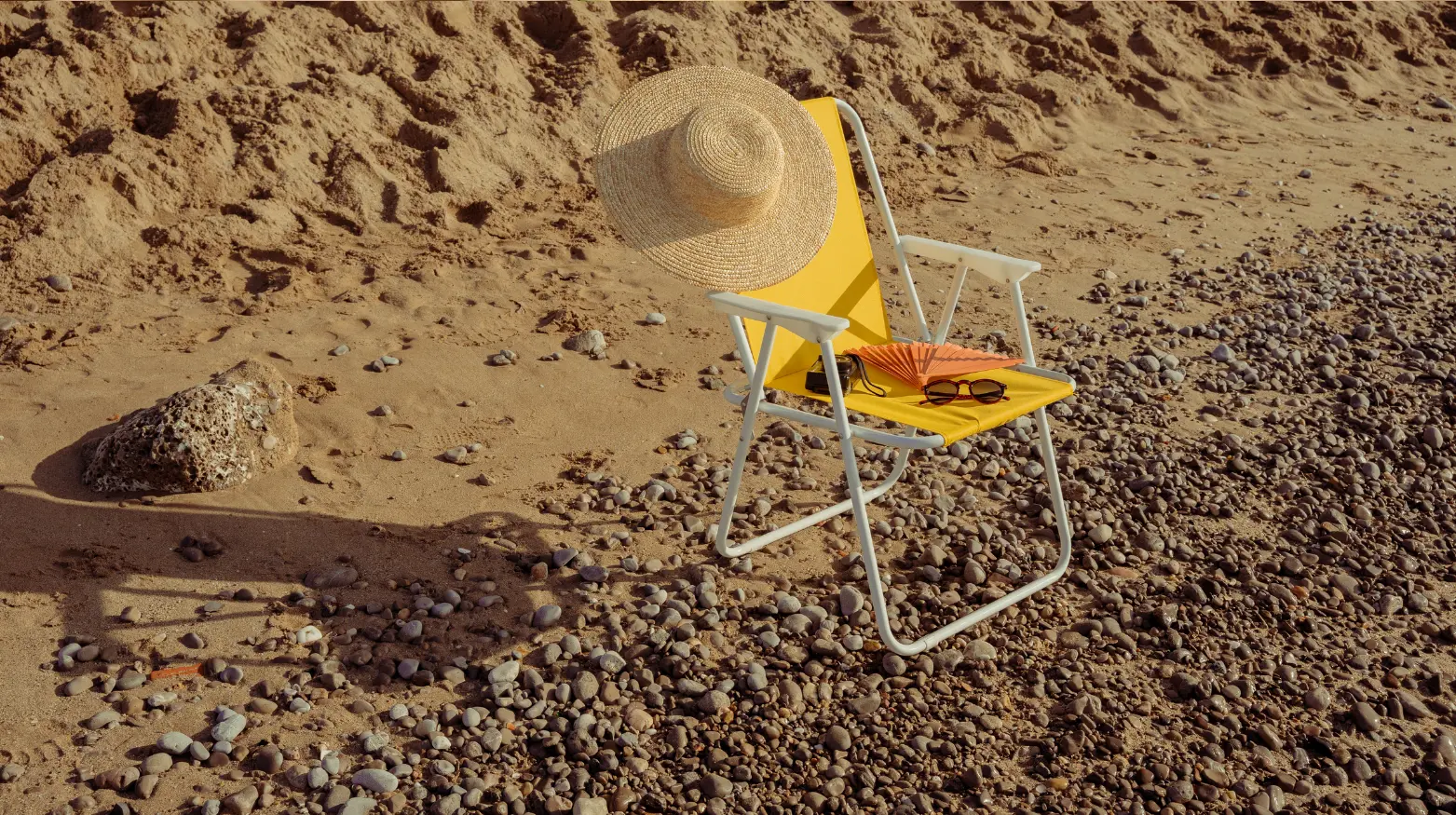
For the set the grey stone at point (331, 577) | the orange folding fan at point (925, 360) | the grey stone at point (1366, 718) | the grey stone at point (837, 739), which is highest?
the orange folding fan at point (925, 360)

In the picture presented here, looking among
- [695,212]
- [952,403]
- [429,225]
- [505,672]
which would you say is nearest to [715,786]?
[505,672]

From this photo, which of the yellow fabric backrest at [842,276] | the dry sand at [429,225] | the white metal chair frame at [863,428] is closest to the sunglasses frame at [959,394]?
the white metal chair frame at [863,428]

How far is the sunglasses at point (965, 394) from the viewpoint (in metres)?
3.56

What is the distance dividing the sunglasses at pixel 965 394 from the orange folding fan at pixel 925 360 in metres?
0.06

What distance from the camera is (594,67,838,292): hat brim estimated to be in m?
3.79

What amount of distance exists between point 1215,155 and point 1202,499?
202 inches

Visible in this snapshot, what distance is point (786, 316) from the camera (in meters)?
3.30

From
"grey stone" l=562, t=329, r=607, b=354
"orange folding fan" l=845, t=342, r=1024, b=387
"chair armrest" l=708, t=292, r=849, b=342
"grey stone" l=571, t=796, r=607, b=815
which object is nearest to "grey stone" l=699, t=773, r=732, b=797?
"grey stone" l=571, t=796, r=607, b=815

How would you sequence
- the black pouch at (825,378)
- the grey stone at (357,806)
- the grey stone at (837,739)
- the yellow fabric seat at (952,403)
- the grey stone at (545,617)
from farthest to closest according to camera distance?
the black pouch at (825,378) → the grey stone at (545,617) → the yellow fabric seat at (952,403) → the grey stone at (837,739) → the grey stone at (357,806)

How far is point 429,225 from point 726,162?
2.86 metres

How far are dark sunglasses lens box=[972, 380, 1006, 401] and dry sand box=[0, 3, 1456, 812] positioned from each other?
0.81 m

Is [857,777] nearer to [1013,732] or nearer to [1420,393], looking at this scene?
[1013,732]

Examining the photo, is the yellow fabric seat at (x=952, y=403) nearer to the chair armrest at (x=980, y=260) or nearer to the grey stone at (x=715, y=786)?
the chair armrest at (x=980, y=260)

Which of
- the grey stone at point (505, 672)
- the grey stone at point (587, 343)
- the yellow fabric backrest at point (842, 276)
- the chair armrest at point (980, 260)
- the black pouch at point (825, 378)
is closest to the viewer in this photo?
the grey stone at point (505, 672)
